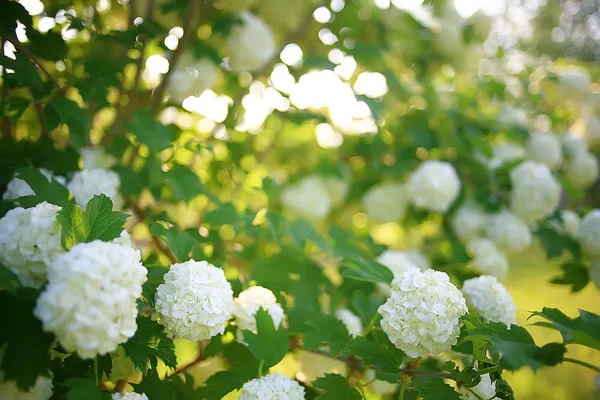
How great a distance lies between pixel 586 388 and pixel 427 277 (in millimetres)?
2266

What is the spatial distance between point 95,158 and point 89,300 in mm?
1084

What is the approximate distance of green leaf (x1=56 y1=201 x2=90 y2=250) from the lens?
2.77 ft

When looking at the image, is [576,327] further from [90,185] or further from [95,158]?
[95,158]

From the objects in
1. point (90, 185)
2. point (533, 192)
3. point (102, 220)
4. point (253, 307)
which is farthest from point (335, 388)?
point (533, 192)

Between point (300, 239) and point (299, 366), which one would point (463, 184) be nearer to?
point (300, 239)

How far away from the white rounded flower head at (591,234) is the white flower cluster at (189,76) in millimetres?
1625

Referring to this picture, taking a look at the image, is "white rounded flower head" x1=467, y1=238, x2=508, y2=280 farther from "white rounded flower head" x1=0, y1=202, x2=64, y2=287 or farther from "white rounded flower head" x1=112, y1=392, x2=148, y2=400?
"white rounded flower head" x1=0, y1=202, x2=64, y2=287

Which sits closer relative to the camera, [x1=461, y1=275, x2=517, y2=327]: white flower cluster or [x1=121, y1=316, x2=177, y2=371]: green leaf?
[x1=121, y1=316, x2=177, y2=371]: green leaf

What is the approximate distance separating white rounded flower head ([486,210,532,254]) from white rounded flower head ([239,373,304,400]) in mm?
1307

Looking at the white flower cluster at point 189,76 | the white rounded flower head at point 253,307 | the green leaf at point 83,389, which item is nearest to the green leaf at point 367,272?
the white rounded flower head at point 253,307

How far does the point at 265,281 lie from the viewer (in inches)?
55.4

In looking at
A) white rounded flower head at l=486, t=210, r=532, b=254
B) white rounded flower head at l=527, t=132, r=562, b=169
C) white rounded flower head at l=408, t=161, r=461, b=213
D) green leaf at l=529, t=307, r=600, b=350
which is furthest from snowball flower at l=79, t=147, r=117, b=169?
white rounded flower head at l=527, t=132, r=562, b=169

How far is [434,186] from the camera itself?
1.97 meters

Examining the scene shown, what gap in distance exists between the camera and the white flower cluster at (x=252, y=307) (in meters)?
1.15
